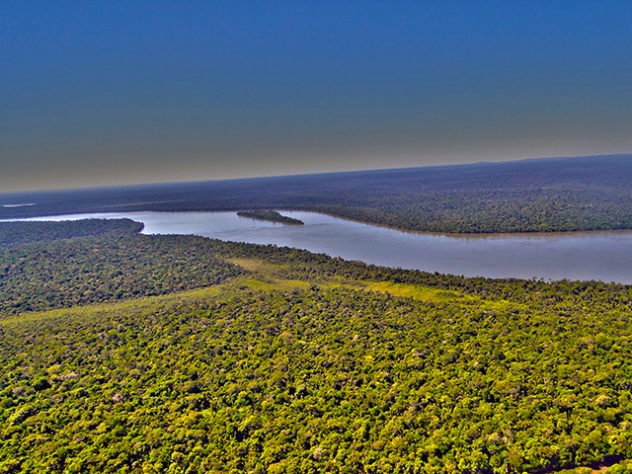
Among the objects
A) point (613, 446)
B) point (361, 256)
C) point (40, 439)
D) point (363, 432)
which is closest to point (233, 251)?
point (361, 256)

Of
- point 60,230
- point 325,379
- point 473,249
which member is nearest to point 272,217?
point 60,230

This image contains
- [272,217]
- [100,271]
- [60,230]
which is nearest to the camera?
[100,271]

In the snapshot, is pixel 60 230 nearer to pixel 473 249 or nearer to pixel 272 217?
pixel 272 217

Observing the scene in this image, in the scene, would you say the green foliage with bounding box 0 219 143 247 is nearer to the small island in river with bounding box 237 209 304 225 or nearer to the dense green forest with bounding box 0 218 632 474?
the small island in river with bounding box 237 209 304 225

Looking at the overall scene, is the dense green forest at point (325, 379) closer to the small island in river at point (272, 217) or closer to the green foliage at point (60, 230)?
the green foliage at point (60, 230)

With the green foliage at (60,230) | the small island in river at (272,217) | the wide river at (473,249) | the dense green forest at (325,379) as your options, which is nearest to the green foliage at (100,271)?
the dense green forest at (325,379)

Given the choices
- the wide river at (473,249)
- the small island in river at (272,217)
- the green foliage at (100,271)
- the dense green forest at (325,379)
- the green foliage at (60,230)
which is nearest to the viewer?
the dense green forest at (325,379)

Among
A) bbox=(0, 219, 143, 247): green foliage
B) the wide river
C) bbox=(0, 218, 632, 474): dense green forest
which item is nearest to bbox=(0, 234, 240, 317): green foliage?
bbox=(0, 218, 632, 474): dense green forest
